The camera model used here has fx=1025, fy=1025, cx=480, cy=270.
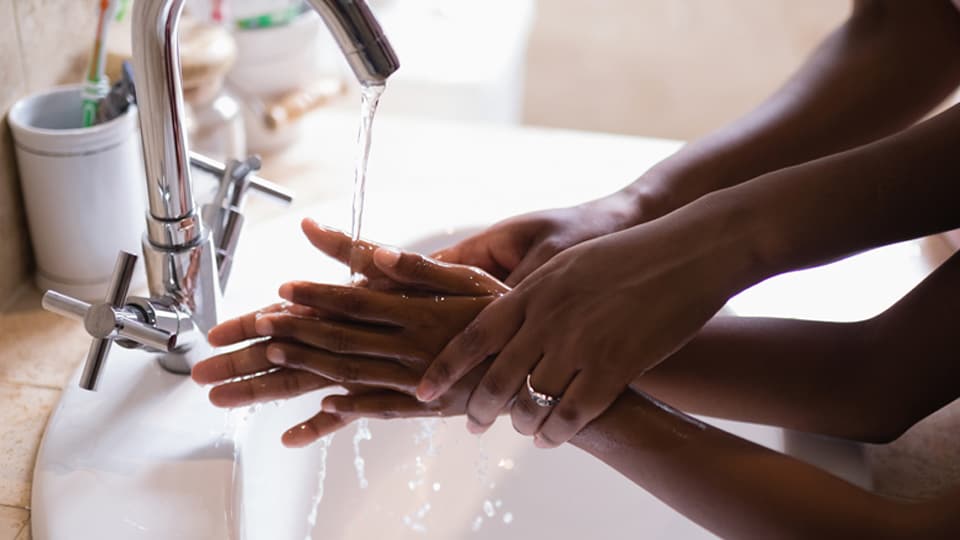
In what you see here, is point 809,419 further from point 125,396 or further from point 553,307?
point 125,396

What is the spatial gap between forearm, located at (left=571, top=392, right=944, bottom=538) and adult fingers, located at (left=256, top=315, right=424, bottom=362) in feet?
0.46

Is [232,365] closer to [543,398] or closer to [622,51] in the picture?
[543,398]

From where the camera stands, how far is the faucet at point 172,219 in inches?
23.6

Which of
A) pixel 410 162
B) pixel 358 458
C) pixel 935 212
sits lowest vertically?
pixel 358 458

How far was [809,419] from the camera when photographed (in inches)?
31.0

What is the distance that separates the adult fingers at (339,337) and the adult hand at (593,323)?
36 mm

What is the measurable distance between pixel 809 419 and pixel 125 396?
0.53 meters

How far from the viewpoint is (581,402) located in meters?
0.68

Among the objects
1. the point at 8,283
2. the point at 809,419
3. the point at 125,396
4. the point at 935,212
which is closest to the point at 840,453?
the point at 809,419

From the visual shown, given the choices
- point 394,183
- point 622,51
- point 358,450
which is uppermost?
point 394,183

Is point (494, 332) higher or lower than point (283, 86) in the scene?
higher

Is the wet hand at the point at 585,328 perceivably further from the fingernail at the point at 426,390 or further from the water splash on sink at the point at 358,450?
the water splash on sink at the point at 358,450

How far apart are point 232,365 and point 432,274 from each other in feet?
0.53

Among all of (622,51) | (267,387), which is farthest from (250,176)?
(622,51)
